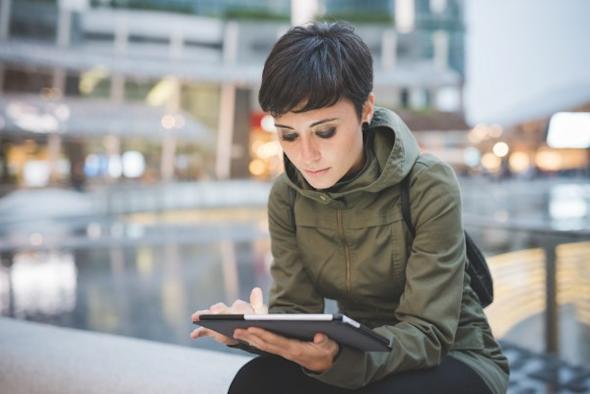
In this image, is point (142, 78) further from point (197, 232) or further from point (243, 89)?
point (197, 232)

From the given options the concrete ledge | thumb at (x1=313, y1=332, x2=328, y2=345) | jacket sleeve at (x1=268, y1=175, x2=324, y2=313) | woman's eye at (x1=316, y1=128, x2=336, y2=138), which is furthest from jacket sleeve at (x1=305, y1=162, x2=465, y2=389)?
the concrete ledge

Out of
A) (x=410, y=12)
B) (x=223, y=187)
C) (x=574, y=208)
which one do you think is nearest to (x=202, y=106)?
(x=223, y=187)

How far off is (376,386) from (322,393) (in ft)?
0.47

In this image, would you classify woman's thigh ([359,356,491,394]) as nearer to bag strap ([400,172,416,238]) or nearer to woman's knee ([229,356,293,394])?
woman's knee ([229,356,293,394])

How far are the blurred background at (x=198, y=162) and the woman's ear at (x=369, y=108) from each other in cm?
150

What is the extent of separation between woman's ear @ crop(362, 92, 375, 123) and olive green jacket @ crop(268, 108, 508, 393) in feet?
0.11

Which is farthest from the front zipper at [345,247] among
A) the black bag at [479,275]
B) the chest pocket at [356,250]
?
the black bag at [479,275]

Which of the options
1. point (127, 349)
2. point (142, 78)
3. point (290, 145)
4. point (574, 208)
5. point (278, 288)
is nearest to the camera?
point (290, 145)

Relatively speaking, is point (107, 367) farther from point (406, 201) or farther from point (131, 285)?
point (131, 285)

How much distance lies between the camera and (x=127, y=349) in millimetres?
2393

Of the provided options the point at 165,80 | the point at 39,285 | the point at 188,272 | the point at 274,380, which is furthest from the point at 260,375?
the point at 165,80

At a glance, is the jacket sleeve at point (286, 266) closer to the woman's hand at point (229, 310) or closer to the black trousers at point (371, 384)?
the woman's hand at point (229, 310)

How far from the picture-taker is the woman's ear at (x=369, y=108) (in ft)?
4.80

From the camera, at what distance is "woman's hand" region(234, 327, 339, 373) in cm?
117
